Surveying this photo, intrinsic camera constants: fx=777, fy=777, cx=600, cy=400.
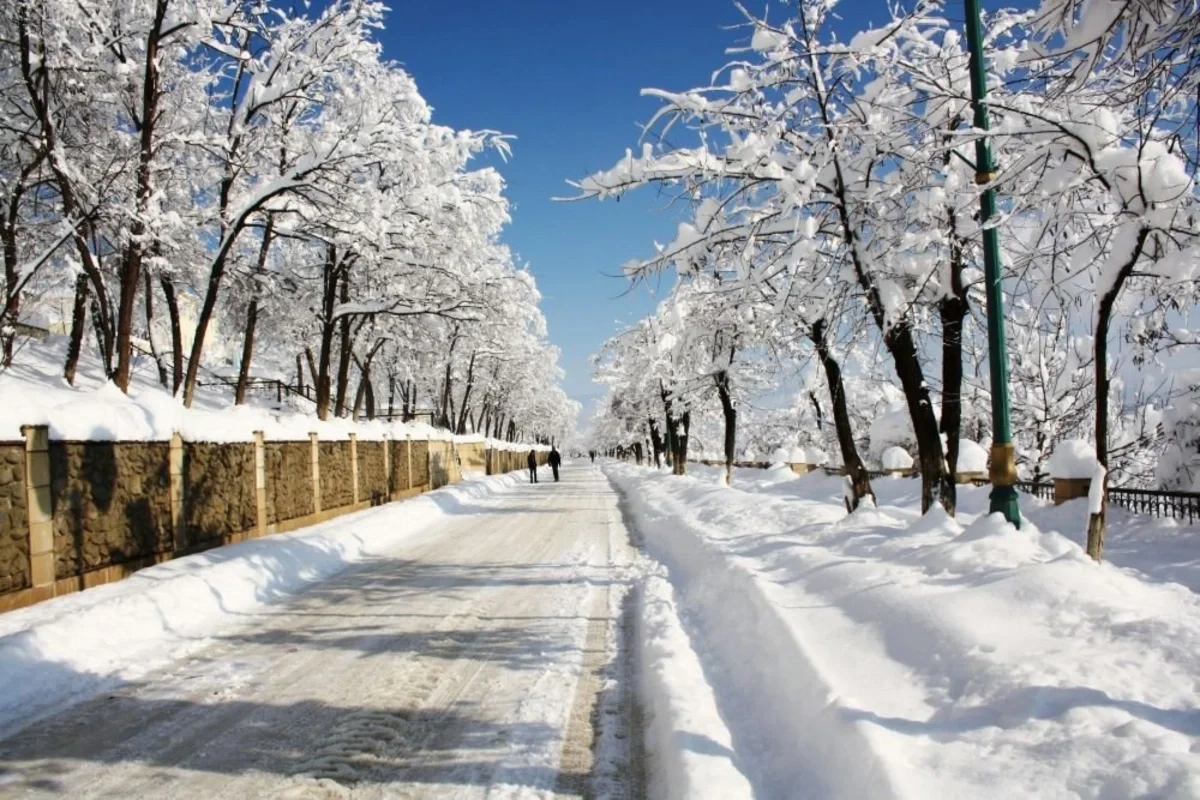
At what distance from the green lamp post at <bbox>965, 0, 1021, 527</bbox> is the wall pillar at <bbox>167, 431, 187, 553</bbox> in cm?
1058

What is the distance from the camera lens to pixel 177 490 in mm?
11242

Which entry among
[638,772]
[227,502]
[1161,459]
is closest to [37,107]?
[227,502]

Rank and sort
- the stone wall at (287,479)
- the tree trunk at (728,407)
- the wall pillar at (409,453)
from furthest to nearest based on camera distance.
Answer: the tree trunk at (728,407) → the wall pillar at (409,453) → the stone wall at (287,479)

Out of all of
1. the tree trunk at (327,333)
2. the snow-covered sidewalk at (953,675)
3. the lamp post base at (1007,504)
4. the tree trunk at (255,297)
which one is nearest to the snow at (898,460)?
the tree trunk at (327,333)

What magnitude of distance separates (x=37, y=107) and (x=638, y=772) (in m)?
15.4

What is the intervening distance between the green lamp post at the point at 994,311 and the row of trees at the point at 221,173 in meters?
11.5

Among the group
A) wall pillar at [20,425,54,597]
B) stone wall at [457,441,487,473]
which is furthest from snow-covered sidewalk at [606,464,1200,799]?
stone wall at [457,441,487,473]

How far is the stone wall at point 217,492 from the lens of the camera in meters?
11.7

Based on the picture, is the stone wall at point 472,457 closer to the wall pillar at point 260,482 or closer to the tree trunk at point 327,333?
the tree trunk at point 327,333

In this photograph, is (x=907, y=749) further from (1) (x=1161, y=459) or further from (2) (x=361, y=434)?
(2) (x=361, y=434)

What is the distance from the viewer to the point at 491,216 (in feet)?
72.2

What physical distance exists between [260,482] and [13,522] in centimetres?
602

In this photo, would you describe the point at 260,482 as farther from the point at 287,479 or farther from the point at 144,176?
the point at 144,176

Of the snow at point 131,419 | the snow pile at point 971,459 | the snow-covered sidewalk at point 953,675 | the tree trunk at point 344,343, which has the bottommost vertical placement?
the snow-covered sidewalk at point 953,675
